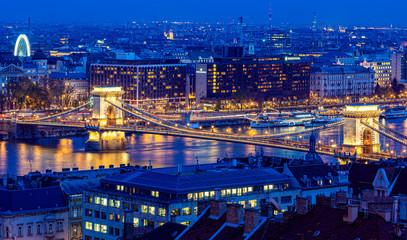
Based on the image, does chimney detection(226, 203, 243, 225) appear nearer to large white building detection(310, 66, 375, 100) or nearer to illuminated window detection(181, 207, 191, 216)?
illuminated window detection(181, 207, 191, 216)

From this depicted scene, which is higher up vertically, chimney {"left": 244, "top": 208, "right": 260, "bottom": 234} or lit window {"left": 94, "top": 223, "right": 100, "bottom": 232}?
chimney {"left": 244, "top": 208, "right": 260, "bottom": 234}

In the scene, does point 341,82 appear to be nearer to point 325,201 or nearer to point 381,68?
point 381,68

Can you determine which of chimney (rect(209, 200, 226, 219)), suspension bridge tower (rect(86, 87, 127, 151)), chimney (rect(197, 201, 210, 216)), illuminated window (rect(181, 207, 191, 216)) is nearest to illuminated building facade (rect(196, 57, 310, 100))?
suspension bridge tower (rect(86, 87, 127, 151))

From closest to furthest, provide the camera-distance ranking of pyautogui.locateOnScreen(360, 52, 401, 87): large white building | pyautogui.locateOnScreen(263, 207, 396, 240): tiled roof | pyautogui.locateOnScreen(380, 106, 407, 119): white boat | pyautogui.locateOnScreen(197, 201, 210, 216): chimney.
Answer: pyautogui.locateOnScreen(263, 207, 396, 240): tiled roof, pyautogui.locateOnScreen(197, 201, 210, 216): chimney, pyautogui.locateOnScreen(380, 106, 407, 119): white boat, pyautogui.locateOnScreen(360, 52, 401, 87): large white building

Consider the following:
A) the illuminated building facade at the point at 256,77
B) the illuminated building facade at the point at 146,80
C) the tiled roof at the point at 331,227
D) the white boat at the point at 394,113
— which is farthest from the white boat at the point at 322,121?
the tiled roof at the point at 331,227

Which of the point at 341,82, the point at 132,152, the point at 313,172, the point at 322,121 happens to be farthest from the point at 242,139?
the point at 341,82

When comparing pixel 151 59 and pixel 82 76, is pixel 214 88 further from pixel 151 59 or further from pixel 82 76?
pixel 82 76

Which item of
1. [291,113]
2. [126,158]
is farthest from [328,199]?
[291,113]
